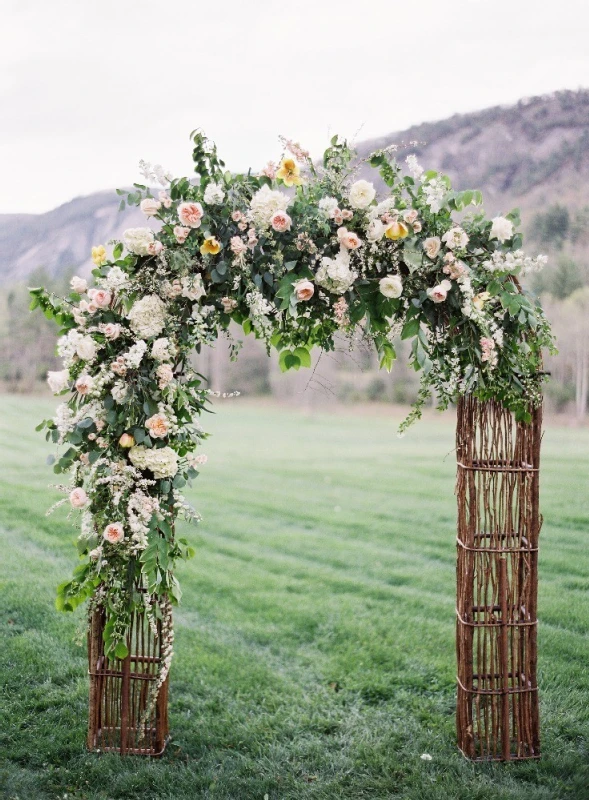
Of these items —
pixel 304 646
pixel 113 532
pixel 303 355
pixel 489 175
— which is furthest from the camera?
pixel 489 175

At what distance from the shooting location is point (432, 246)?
7.48ft

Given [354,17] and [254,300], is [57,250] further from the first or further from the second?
[254,300]

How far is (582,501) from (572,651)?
233cm

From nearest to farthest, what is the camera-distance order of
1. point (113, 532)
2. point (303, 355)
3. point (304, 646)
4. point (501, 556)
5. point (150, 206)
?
point (113, 532) → point (150, 206) → point (501, 556) → point (303, 355) → point (304, 646)

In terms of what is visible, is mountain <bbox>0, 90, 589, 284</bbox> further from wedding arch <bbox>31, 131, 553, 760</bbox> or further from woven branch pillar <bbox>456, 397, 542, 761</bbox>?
woven branch pillar <bbox>456, 397, 542, 761</bbox>

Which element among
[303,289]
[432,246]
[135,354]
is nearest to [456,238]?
[432,246]

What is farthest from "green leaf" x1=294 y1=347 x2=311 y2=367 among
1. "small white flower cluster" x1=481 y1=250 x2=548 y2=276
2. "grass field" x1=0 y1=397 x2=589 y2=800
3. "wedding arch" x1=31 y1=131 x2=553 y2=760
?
"grass field" x1=0 y1=397 x2=589 y2=800

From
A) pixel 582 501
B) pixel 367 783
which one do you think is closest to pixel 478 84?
pixel 582 501

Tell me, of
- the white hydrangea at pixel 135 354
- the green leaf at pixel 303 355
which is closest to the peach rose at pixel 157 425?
the white hydrangea at pixel 135 354

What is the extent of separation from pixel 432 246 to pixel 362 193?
0.95 ft

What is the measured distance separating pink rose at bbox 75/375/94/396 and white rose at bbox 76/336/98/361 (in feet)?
0.22

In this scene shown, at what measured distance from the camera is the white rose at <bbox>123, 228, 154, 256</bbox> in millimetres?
2266

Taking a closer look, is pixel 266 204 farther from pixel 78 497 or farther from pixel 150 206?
pixel 78 497

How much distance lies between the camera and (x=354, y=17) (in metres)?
6.40
